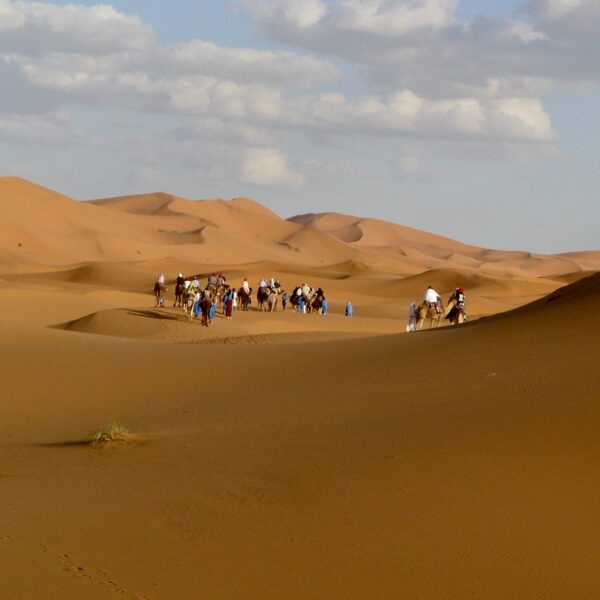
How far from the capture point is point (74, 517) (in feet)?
27.2

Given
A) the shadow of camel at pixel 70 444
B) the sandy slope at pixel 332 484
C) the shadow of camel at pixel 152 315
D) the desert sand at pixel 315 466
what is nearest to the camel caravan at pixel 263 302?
the shadow of camel at pixel 152 315

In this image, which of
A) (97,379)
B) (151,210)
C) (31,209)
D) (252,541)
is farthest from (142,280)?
(151,210)

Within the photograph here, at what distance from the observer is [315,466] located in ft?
31.2

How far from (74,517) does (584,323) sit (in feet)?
29.0

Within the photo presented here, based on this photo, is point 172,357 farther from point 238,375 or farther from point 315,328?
point 315,328

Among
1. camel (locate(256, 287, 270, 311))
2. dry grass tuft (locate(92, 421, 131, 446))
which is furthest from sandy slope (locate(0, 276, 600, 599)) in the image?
camel (locate(256, 287, 270, 311))

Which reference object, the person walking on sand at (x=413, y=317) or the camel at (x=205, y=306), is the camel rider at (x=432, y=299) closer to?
the person walking on sand at (x=413, y=317)

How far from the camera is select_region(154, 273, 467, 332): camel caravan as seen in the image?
29328 mm

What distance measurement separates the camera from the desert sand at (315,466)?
702 cm

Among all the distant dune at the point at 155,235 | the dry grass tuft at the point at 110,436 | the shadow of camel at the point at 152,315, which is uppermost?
the distant dune at the point at 155,235

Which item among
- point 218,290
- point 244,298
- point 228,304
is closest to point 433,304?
point 228,304

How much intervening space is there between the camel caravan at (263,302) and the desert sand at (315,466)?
31.1 ft

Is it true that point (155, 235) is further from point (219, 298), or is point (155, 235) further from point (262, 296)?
point (219, 298)

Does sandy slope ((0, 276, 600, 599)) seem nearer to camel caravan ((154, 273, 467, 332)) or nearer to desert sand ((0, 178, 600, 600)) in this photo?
desert sand ((0, 178, 600, 600))
